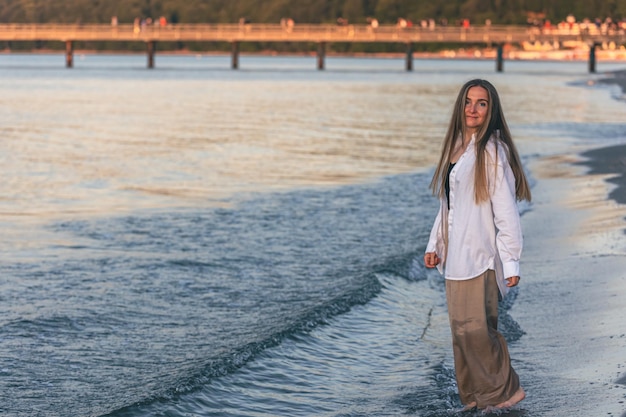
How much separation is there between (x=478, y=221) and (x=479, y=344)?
69 cm

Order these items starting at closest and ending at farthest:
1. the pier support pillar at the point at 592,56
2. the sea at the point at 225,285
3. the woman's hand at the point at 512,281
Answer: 1. the woman's hand at the point at 512,281
2. the sea at the point at 225,285
3. the pier support pillar at the point at 592,56

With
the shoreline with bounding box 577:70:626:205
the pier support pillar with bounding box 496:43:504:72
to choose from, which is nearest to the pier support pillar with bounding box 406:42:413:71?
the pier support pillar with bounding box 496:43:504:72

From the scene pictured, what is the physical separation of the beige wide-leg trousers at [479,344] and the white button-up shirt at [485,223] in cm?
7

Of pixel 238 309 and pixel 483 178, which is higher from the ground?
pixel 483 178

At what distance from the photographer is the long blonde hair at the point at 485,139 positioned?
615 cm

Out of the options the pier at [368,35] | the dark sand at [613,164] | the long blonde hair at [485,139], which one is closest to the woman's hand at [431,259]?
the long blonde hair at [485,139]

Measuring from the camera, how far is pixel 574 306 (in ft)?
30.7

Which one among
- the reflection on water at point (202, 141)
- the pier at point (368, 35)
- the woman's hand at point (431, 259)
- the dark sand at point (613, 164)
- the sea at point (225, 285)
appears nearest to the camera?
the woman's hand at point (431, 259)

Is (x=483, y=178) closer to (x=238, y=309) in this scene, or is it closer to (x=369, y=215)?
(x=238, y=309)

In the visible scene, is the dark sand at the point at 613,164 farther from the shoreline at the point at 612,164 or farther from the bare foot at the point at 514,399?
the bare foot at the point at 514,399

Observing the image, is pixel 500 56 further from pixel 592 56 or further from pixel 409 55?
pixel 409 55

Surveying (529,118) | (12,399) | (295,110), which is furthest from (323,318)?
(295,110)

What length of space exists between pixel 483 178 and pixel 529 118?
35124 mm

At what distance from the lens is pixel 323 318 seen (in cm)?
957
